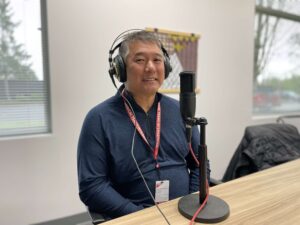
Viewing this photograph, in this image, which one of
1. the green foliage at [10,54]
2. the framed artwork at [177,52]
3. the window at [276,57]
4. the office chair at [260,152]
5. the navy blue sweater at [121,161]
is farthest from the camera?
the window at [276,57]

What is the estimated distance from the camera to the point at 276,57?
3375mm

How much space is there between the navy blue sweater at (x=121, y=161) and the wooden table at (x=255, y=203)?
22 centimetres

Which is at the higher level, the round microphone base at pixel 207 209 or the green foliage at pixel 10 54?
the green foliage at pixel 10 54

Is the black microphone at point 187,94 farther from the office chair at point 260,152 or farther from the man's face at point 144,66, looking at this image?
the office chair at point 260,152

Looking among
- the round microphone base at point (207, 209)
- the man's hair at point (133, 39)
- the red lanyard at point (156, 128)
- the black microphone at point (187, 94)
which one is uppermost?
the man's hair at point (133, 39)

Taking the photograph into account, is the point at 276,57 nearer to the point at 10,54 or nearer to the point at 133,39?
the point at 133,39

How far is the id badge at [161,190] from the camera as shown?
3.64 ft

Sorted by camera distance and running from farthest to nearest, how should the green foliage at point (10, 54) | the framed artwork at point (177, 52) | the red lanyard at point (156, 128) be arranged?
1. the framed artwork at point (177, 52)
2. the green foliage at point (10, 54)
3. the red lanyard at point (156, 128)

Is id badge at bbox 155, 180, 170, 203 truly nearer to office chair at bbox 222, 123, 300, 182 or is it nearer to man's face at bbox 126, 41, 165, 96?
man's face at bbox 126, 41, 165, 96

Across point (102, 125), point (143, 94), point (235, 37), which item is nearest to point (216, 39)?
point (235, 37)

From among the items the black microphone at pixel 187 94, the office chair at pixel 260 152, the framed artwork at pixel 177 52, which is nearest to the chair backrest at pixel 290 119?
the office chair at pixel 260 152

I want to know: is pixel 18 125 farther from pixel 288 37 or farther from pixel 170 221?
pixel 288 37

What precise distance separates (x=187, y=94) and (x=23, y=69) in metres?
1.56

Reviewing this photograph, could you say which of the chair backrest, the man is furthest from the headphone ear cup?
the chair backrest
